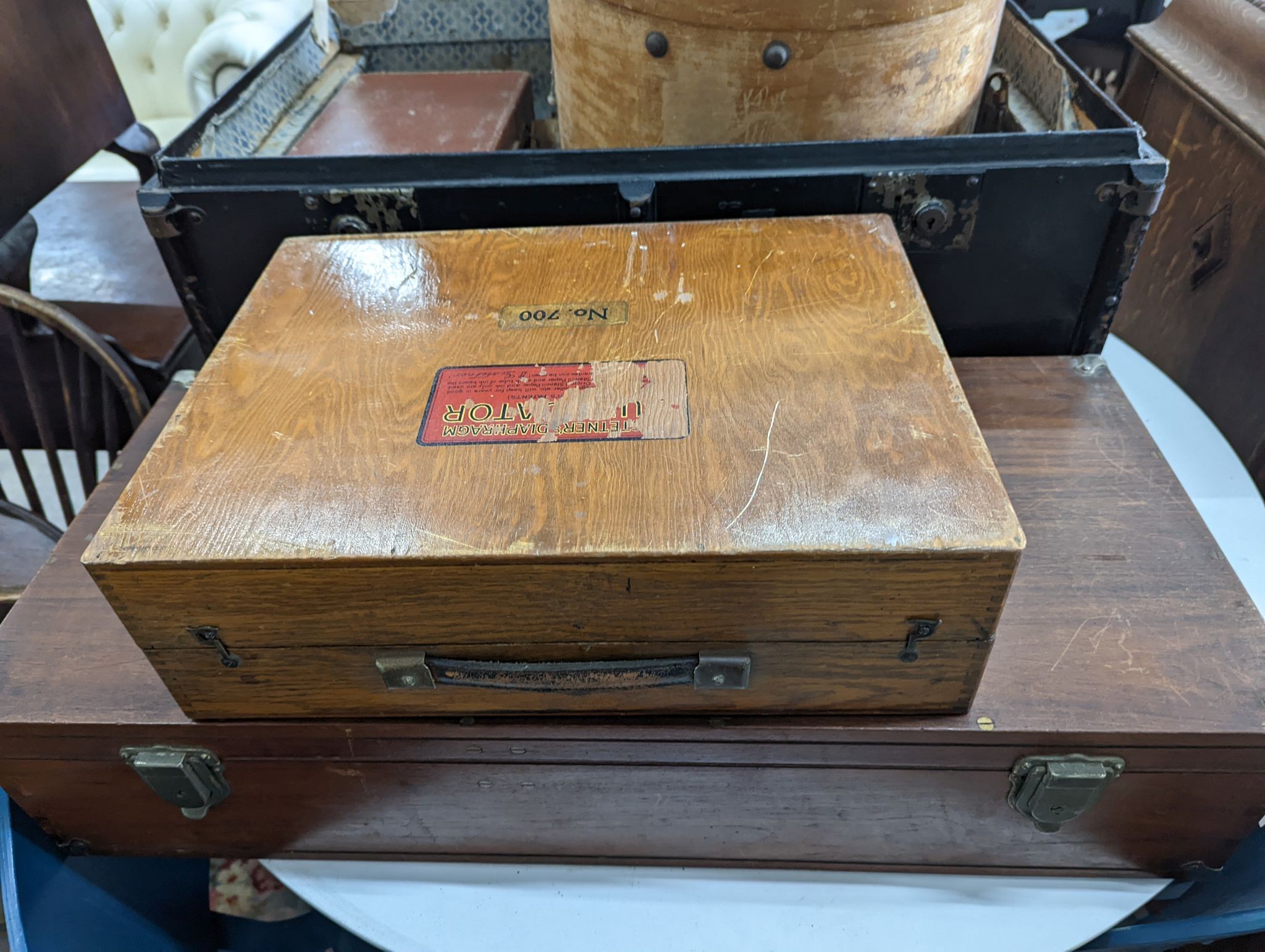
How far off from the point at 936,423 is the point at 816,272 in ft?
0.76

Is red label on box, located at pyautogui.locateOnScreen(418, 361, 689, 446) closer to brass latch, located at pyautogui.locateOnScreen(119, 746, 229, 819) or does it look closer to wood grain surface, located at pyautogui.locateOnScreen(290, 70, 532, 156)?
brass latch, located at pyautogui.locateOnScreen(119, 746, 229, 819)

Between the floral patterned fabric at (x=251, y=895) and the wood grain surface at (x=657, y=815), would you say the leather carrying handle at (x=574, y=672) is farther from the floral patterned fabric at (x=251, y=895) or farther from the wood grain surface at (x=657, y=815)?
the floral patterned fabric at (x=251, y=895)

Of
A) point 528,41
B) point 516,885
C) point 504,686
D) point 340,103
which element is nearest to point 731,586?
point 504,686

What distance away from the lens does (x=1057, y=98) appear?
1062mm

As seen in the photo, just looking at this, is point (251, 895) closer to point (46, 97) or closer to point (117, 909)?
point (117, 909)

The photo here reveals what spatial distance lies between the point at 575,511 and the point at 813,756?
347mm

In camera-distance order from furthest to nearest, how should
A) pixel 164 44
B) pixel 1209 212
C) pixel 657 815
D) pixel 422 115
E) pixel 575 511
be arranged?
1. pixel 164 44
2. pixel 422 115
3. pixel 1209 212
4. pixel 657 815
5. pixel 575 511

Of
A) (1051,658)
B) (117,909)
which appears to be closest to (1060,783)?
(1051,658)

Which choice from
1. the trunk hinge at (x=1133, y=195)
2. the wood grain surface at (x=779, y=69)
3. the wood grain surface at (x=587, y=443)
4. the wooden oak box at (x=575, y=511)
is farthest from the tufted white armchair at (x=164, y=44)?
the trunk hinge at (x=1133, y=195)

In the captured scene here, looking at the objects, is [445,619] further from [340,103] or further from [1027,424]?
[340,103]

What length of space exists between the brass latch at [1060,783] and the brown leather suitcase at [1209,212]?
0.59m

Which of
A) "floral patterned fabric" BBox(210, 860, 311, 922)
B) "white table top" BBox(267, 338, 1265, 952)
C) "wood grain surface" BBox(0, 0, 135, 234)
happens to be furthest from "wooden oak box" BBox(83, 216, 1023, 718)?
"wood grain surface" BBox(0, 0, 135, 234)

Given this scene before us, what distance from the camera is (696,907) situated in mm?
852

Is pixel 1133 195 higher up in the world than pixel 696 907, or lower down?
higher up
